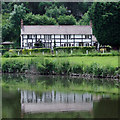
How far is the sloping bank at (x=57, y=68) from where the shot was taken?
29.0 meters

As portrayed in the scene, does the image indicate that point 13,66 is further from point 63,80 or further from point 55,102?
point 55,102

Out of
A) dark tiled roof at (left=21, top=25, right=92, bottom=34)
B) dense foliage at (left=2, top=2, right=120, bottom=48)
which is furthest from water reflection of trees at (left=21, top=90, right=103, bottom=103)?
dark tiled roof at (left=21, top=25, right=92, bottom=34)

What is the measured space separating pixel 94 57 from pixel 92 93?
50.0 ft

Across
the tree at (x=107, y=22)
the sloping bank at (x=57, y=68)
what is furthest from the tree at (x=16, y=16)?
the sloping bank at (x=57, y=68)

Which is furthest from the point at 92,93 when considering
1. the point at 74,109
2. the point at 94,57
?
the point at 94,57

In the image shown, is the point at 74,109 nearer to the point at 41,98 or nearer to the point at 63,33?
the point at 41,98

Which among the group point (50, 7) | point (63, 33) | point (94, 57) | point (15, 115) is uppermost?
point (50, 7)

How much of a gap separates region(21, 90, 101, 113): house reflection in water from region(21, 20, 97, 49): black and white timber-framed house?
31.8 meters

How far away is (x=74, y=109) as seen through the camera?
17.6 meters

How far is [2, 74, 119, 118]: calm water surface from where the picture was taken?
16438 mm

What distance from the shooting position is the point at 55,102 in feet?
63.7

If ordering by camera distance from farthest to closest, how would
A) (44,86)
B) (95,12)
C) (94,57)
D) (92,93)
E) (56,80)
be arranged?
1. (95,12)
2. (94,57)
3. (56,80)
4. (44,86)
5. (92,93)

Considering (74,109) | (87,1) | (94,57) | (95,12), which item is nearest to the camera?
(74,109)

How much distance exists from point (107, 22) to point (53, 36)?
353 inches
